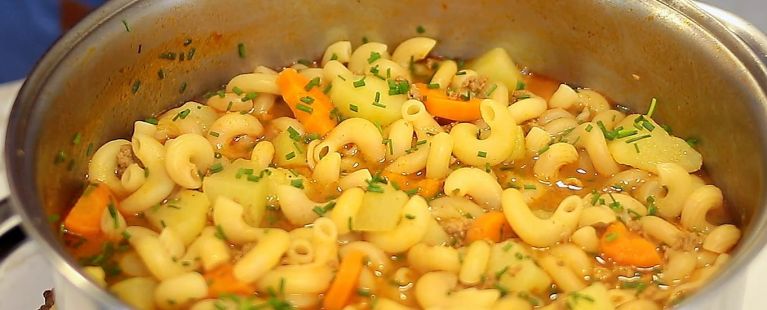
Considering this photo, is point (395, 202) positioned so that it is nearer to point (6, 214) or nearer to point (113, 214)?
point (113, 214)

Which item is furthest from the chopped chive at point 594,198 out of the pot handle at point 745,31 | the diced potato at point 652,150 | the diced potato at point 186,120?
the diced potato at point 186,120

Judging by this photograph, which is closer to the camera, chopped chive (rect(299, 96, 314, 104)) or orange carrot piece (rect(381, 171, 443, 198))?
orange carrot piece (rect(381, 171, 443, 198))

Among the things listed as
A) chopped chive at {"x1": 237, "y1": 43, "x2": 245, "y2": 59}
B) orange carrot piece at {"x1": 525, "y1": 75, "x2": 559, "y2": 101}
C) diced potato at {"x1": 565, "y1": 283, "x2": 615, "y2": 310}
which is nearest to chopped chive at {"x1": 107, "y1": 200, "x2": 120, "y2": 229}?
chopped chive at {"x1": 237, "y1": 43, "x2": 245, "y2": 59}

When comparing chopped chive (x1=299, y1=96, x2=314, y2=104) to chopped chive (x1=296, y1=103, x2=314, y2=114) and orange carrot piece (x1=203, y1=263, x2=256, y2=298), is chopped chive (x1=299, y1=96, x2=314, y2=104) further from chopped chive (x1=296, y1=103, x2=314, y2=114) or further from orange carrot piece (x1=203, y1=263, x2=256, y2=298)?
orange carrot piece (x1=203, y1=263, x2=256, y2=298)

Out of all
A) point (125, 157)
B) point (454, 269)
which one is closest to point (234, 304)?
point (454, 269)

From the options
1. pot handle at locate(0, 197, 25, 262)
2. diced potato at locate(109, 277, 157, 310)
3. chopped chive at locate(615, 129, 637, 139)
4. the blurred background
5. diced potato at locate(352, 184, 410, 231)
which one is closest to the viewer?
pot handle at locate(0, 197, 25, 262)

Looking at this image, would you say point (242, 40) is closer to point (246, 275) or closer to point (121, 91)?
point (121, 91)

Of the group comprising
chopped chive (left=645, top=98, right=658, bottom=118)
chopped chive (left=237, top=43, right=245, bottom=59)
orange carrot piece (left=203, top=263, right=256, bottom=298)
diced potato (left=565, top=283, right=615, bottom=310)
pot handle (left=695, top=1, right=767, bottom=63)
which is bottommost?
orange carrot piece (left=203, top=263, right=256, bottom=298)
